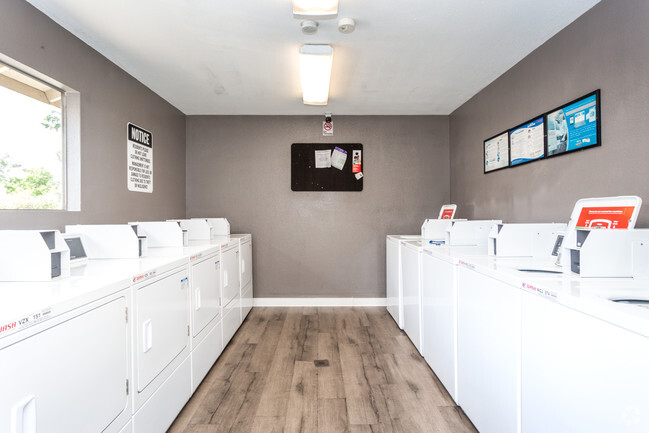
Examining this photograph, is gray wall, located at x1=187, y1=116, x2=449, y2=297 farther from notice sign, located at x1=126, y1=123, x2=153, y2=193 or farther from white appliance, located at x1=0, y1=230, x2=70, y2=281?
white appliance, located at x1=0, y1=230, x2=70, y2=281

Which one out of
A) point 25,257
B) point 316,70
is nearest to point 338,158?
point 316,70

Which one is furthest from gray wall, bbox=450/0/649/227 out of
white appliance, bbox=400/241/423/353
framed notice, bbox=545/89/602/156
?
white appliance, bbox=400/241/423/353

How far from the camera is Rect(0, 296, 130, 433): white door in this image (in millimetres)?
841

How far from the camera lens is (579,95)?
205 centimetres

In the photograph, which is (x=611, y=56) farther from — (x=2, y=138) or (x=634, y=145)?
(x=2, y=138)

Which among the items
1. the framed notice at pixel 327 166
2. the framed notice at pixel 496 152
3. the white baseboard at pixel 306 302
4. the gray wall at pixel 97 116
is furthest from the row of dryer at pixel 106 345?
the framed notice at pixel 496 152

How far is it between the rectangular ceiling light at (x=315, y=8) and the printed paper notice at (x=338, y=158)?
2.17 m

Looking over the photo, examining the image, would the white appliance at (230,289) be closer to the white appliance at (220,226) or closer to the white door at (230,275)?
the white door at (230,275)

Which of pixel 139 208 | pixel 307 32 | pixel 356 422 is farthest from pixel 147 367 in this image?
pixel 307 32

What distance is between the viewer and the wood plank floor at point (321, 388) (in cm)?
178

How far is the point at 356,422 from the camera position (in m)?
1.79

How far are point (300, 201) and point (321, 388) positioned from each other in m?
2.33

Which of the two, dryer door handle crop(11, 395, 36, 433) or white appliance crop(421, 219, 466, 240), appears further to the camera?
white appliance crop(421, 219, 466, 240)

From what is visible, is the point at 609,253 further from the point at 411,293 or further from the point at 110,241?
the point at 110,241
